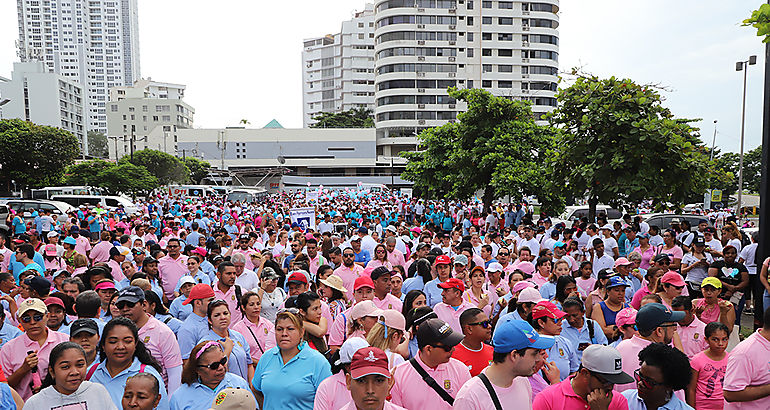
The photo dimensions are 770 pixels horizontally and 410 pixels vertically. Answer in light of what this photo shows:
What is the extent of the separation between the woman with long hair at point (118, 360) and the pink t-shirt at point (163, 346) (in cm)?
45

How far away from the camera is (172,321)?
5.25 meters

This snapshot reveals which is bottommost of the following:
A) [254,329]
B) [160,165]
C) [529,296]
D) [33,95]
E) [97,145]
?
[254,329]

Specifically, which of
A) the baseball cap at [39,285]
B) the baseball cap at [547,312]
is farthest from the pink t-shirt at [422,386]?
the baseball cap at [39,285]

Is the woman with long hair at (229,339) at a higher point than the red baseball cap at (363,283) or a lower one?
lower

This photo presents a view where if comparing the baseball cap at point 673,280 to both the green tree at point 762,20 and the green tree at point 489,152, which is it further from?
the green tree at point 489,152

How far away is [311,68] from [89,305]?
121137 mm

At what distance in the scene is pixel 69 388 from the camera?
341 centimetres

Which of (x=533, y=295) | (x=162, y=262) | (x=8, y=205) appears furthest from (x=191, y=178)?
(x=533, y=295)

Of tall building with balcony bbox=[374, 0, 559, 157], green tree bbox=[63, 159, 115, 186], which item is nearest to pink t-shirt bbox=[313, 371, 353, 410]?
green tree bbox=[63, 159, 115, 186]

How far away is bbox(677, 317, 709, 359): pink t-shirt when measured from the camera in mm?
5027

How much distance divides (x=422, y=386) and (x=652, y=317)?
76.0 inches

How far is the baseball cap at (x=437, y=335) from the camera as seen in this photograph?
336 centimetres

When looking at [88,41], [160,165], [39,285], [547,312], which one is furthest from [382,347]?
[88,41]

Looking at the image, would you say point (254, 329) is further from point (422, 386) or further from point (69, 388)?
point (422, 386)
